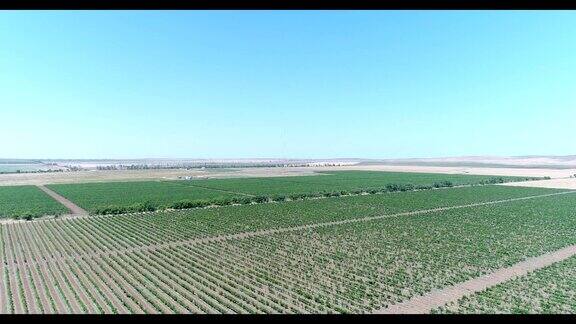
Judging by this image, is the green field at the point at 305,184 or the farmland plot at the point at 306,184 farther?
the farmland plot at the point at 306,184

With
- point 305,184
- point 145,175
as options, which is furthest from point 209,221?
point 145,175

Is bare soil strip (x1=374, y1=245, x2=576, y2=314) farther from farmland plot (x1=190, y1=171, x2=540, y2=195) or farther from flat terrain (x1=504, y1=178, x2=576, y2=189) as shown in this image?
flat terrain (x1=504, y1=178, x2=576, y2=189)

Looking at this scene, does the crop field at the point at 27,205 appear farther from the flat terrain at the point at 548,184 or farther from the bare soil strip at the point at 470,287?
the flat terrain at the point at 548,184

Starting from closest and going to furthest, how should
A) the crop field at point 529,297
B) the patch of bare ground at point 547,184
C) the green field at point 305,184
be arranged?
the crop field at point 529,297 → the green field at point 305,184 → the patch of bare ground at point 547,184

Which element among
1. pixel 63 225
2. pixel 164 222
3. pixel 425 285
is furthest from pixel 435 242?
pixel 63 225

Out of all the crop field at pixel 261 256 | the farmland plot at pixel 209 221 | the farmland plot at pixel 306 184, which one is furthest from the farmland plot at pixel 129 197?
the crop field at pixel 261 256

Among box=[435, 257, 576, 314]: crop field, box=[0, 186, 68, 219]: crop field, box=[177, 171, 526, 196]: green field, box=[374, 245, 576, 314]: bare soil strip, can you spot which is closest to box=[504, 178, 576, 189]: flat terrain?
box=[177, 171, 526, 196]: green field
